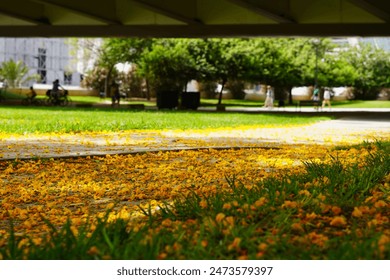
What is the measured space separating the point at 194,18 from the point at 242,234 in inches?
1009

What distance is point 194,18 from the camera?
95.7 ft

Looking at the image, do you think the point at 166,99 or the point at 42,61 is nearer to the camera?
the point at 166,99

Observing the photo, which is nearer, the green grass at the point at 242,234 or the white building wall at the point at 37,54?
the green grass at the point at 242,234

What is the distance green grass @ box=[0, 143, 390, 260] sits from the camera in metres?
3.71

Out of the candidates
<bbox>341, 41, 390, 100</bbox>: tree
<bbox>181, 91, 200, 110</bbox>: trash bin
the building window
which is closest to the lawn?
<bbox>181, 91, 200, 110</bbox>: trash bin

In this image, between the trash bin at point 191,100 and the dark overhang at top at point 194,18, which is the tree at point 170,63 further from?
the dark overhang at top at point 194,18

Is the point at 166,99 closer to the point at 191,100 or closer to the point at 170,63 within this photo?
the point at 191,100

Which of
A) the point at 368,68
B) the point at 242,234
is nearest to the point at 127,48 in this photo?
the point at 368,68

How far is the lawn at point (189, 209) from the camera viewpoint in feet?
12.6

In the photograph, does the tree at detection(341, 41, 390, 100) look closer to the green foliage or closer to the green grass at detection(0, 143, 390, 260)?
the green foliage

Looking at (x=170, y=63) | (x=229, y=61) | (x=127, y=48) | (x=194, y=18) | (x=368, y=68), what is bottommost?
(x=170, y=63)

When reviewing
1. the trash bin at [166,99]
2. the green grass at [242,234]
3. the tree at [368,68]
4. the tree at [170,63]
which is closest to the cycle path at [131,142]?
the green grass at [242,234]

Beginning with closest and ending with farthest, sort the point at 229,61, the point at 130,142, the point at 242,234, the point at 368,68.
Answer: the point at 242,234, the point at 130,142, the point at 229,61, the point at 368,68

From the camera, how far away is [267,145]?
1324 cm
